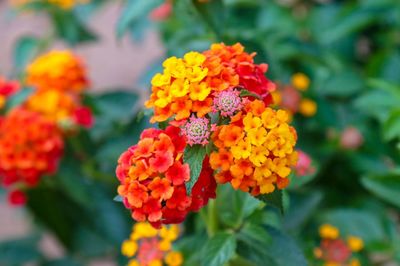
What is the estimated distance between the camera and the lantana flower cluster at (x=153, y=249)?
1285 mm

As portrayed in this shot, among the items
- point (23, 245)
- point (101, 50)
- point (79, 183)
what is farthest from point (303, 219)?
point (101, 50)

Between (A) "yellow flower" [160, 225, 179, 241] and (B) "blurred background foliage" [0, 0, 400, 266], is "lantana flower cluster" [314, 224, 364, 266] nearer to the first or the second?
(B) "blurred background foliage" [0, 0, 400, 266]

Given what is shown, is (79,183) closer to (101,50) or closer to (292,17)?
(292,17)

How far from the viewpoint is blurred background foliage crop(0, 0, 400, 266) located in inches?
65.6

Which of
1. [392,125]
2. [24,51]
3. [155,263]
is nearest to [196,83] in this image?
[155,263]

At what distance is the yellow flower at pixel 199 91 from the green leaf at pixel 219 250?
286mm

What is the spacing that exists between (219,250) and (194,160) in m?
0.22

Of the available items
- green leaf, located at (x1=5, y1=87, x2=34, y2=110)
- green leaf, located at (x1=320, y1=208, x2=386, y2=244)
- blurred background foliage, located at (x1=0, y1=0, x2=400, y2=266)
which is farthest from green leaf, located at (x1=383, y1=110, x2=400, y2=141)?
green leaf, located at (x1=5, y1=87, x2=34, y2=110)

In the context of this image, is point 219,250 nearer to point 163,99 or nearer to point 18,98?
point 163,99

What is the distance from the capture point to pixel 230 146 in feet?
3.23

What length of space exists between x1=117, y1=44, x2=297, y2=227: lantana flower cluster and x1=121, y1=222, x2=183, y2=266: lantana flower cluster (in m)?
0.26

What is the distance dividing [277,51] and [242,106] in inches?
39.3

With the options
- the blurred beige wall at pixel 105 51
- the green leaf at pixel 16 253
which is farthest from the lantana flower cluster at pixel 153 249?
the blurred beige wall at pixel 105 51

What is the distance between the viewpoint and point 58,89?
181cm
